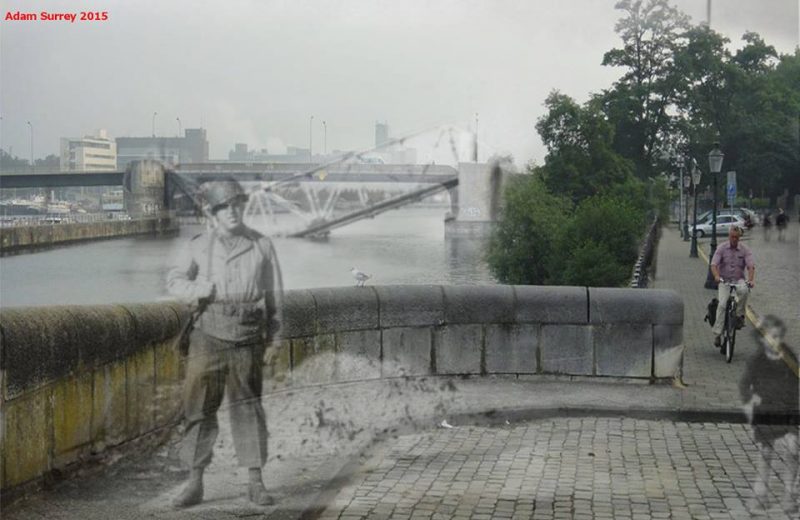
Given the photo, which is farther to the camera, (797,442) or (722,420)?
(722,420)

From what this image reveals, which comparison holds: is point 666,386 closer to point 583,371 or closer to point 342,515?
point 583,371

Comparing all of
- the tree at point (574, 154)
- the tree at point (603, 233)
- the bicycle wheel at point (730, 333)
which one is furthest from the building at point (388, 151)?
the tree at point (603, 233)

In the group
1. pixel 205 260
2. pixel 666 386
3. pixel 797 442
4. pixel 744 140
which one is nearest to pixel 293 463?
pixel 205 260

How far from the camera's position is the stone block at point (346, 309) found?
7.36m

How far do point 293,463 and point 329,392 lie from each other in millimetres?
1849

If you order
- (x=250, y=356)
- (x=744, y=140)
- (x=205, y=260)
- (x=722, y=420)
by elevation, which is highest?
(x=744, y=140)

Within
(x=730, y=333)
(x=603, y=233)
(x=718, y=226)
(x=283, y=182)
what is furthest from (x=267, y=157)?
(x=718, y=226)

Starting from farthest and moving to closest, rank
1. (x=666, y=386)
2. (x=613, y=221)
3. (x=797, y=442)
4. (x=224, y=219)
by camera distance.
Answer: (x=613, y=221), (x=666, y=386), (x=797, y=442), (x=224, y=219)

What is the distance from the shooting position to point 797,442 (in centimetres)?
613

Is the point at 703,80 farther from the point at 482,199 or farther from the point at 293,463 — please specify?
the point at 293,463

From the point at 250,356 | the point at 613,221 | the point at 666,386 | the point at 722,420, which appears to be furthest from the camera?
the point at 613,221

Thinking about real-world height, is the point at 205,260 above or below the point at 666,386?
above

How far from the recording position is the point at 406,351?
7.69 metres

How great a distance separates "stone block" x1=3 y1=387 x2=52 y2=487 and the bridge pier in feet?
7.60
